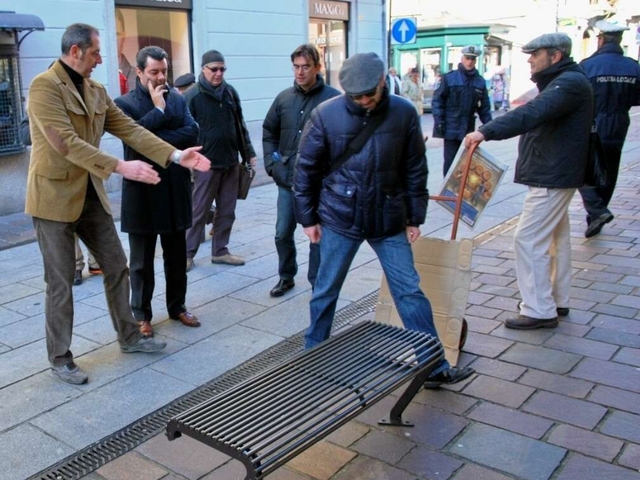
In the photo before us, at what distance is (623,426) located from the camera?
3.39 metres

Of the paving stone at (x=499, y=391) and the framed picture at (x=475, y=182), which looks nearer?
the paving stone at (x=499, y=391)

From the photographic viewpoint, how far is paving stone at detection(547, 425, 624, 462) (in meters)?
3.16

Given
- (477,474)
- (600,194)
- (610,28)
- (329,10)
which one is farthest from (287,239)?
(329,10)

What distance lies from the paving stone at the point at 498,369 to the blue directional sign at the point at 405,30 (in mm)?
10608

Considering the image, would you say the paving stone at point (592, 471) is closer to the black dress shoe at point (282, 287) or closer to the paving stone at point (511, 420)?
the paving stone at point (511, 420)

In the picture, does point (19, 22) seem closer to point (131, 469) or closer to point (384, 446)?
point (131, 469)

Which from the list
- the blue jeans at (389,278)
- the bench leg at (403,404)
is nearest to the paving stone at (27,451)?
the blue jeans at (389,278)

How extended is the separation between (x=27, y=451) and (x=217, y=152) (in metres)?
3.31

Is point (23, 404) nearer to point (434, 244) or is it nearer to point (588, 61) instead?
point (434, 244)

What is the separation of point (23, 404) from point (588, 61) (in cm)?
605

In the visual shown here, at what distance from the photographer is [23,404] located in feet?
12.2

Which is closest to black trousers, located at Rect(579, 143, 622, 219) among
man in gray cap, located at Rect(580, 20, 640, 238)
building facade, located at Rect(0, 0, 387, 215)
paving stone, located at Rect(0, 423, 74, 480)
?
man in gray cap, located at Rect(580, 20, 640, 238)

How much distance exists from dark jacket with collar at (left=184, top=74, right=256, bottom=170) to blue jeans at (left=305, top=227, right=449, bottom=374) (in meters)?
2.58

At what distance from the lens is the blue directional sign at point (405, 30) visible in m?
13.6
